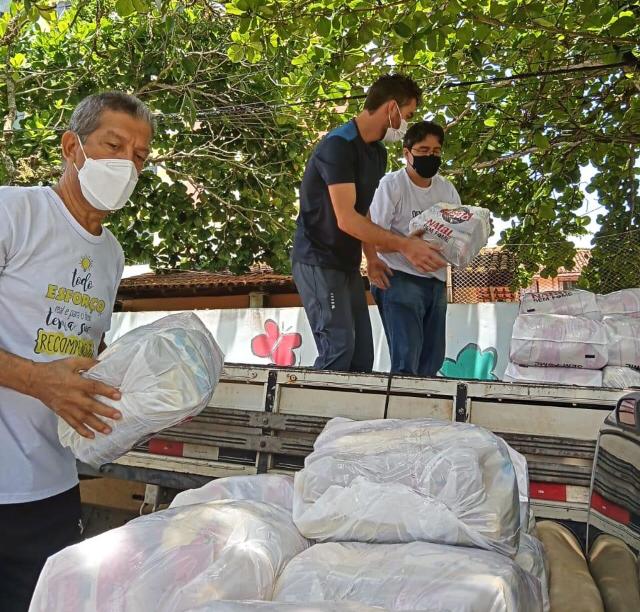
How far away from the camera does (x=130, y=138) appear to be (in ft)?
7.16

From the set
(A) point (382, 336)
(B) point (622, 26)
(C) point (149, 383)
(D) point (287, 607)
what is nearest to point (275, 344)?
(A) point (382, 336)

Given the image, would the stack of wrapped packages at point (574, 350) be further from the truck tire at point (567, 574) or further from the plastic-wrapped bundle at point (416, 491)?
the plastic-wrapped bundle at point (416, 491)

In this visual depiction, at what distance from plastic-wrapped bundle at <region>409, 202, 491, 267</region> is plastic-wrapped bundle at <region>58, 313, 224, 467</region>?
222cm

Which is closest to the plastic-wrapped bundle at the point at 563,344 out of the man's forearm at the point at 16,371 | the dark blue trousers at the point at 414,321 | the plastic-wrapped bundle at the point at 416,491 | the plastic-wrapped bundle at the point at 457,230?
the dark blue trousers at the point at 414,321

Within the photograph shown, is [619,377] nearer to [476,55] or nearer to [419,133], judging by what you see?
[419,133]

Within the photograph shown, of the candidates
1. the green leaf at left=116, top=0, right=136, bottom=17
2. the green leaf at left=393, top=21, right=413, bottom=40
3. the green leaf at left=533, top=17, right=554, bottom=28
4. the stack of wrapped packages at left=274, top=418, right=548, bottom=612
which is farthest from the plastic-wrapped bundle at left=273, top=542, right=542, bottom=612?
the green leaf at left=533, top=17, right=554, bottom=28

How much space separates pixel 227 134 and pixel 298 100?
205 cm

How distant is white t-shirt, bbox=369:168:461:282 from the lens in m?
4.30

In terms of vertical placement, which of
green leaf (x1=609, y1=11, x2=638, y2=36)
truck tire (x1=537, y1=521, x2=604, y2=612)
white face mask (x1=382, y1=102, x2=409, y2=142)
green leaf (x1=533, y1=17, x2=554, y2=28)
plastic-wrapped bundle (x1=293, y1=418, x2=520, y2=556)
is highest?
green leaf (x1=533, y1=17, x2=554, y2=28)

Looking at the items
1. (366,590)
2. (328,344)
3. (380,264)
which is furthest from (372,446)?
(380,264)

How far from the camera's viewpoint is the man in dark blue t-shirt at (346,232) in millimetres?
3770

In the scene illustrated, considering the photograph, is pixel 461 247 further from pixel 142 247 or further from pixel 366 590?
pixel 142 247

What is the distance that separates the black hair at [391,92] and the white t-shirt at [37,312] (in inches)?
91.5

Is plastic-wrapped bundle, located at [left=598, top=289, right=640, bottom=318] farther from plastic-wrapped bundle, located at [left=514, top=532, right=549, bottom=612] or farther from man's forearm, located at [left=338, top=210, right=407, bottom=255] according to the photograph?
plastic-wrapped bundle, located at [left=514, top=532, right=549, bottom=612]
